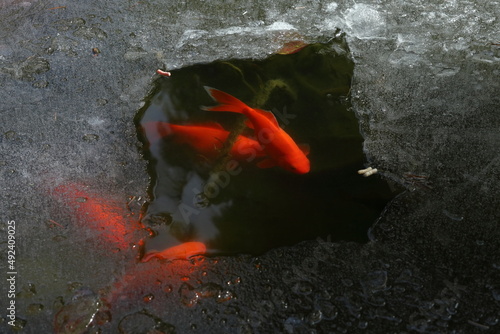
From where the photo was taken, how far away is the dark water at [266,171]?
8.29 feet

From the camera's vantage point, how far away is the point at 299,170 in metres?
2.77

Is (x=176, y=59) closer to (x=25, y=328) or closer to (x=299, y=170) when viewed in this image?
(x=299, y=170)

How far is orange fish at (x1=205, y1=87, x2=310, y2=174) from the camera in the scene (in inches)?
109

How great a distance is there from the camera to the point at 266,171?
2.84 metres

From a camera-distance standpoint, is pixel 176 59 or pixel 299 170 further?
pixel 176 59

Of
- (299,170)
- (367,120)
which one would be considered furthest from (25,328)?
(367,120)

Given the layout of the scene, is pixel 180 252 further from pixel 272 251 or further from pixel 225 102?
pixel 225 102

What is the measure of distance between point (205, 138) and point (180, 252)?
80 cm

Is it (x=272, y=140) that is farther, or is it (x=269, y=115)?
(x=269, y=115)

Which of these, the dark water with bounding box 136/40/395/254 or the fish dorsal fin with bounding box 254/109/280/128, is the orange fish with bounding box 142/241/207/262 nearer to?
the dark water with bounding box 136/40/395/254

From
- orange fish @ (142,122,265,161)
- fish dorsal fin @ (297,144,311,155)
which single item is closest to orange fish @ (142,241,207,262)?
orange fish @ (142,122,265,161)

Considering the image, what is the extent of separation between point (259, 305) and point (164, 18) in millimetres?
2443

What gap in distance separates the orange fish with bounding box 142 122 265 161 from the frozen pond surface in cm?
16

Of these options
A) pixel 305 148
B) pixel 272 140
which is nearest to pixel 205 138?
pixel 272 140
